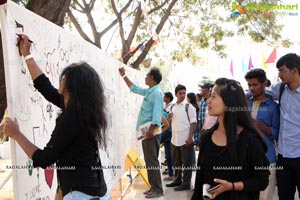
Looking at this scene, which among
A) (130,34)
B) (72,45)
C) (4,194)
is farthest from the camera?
(130,34)

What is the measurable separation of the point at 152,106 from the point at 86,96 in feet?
10.9

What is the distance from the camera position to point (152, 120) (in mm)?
5066

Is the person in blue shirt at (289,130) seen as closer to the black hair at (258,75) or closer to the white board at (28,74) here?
the black hair at (258,75)

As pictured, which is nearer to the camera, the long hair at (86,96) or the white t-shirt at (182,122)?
the long hair at (86,96)

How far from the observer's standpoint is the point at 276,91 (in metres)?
3.44

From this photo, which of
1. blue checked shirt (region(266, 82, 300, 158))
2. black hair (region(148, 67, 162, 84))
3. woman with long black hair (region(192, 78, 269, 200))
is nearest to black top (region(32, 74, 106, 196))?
woman with long black hair (region(192, 78, 269, 200))

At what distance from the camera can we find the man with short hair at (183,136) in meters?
5.79

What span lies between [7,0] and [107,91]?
2.58 meters

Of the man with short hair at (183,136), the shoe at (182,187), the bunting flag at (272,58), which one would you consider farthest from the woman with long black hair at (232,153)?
the bunting flag at (272,58)

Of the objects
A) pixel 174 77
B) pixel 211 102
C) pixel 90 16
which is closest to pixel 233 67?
pixel 174 77

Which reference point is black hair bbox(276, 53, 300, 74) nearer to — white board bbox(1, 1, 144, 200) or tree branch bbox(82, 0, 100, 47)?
white board bbox(1, 1, 144, 200)

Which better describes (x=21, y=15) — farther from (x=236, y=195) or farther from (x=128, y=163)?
(x=128, y=163)

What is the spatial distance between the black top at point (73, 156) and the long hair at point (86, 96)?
0.12 feet

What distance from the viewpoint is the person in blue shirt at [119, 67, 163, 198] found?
5.05m
